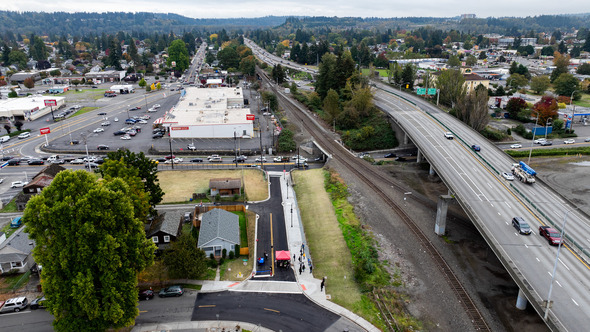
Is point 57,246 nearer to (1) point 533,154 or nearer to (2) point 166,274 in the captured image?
(2) point 166,274

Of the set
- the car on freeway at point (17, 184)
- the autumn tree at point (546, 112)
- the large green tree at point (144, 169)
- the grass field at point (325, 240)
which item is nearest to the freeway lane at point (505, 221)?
the grass field at point (325, 240)

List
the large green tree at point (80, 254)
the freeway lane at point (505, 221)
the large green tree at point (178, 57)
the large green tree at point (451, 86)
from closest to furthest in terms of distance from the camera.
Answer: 1. the large green tree at point (80, 254)
2. the freeway lane at point (505, 221)
3. the large green tree at point (451, 86)
4. the large green tree at point (178, 57)

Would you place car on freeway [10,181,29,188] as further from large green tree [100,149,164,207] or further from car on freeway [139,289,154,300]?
car on freeway [139,289,154,300]

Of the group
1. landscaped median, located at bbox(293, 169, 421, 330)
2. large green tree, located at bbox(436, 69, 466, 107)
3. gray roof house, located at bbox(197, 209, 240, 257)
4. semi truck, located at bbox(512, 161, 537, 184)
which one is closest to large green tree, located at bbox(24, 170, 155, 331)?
gray roof house, located at bbox(197, 209, 240, 257)

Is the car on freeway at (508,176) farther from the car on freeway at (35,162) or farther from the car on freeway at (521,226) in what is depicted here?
the car on freeway at (35,162)

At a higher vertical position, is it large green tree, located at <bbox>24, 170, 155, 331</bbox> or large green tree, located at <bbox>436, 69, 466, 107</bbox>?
large green tree, located at <bbox>436, 69, 466, 107</bbox>

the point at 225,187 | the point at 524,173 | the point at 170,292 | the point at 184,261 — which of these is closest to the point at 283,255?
the point at 184,261
